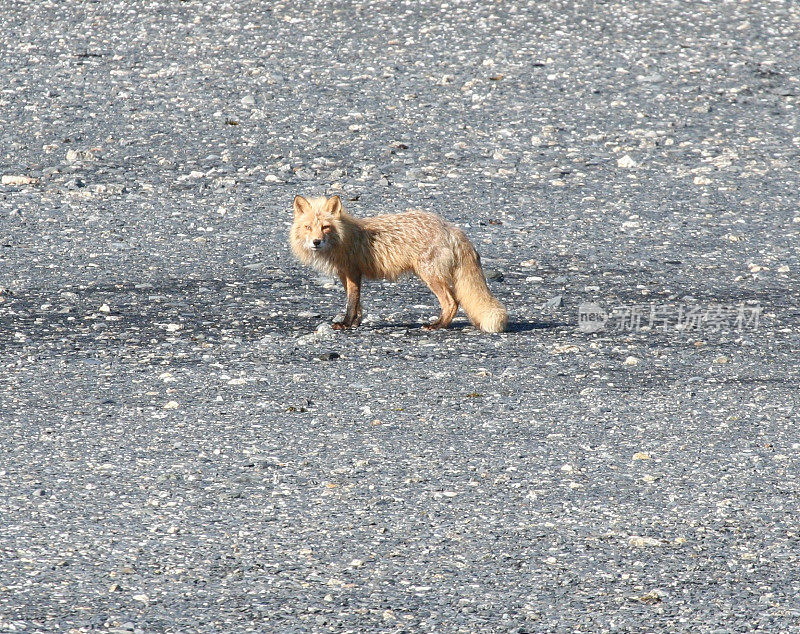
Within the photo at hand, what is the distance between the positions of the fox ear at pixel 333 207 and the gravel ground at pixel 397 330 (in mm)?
854

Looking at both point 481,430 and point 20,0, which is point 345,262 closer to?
point 481,430

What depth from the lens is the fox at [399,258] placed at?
7301mm

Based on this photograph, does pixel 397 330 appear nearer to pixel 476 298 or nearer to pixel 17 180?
pixel 476 298

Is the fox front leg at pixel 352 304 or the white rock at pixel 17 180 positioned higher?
the white rock at pixel 17 180

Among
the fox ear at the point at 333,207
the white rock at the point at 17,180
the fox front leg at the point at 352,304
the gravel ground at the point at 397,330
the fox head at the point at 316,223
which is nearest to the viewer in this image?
the gravel ground at the point at 397,330

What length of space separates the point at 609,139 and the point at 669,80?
1.92 m

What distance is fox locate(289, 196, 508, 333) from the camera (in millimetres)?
7301

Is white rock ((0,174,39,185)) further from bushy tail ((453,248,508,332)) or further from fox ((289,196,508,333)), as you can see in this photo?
bushy tail ((453,248,508,332))

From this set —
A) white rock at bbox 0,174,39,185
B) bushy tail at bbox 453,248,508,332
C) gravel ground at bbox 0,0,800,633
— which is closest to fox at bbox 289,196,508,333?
bushy tail at bbox 453,248,508,332

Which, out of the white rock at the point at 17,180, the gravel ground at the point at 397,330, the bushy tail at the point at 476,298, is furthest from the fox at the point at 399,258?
the white rock at the point at 17,180

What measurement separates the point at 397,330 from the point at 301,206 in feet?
3.72

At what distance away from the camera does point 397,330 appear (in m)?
7.45

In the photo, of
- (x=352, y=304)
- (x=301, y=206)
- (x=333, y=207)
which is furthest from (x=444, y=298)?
(x=301, y=206)

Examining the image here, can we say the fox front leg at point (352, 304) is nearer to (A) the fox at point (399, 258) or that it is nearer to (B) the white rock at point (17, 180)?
(A) the fox at point (399, 258)
